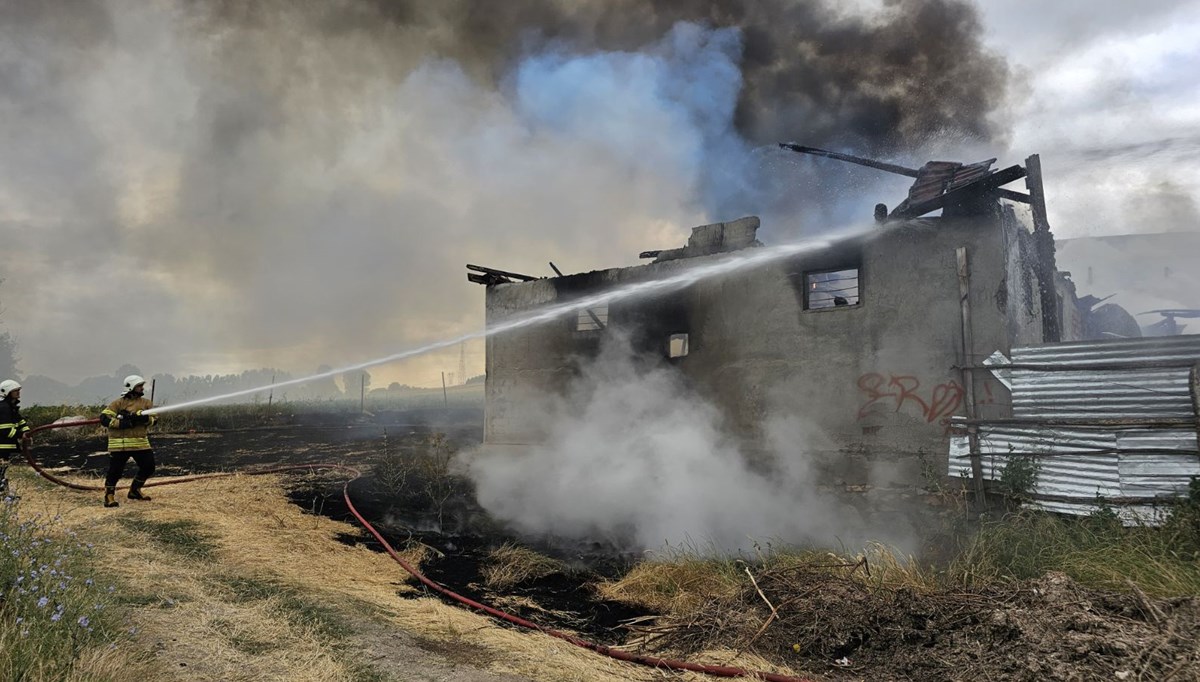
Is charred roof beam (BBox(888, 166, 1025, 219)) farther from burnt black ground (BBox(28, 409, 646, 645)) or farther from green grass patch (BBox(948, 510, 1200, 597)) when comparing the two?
burnt black ground (BBox(28, 409, 646, 645))

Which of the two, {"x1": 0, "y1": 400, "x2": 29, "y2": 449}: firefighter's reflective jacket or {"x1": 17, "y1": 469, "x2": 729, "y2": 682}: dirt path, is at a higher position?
{"x1": 0, "y1": 400, "x2": 29, "y2": 449}: firefighter's reflective jacket

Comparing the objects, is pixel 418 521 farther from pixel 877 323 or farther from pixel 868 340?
pixel 877 323

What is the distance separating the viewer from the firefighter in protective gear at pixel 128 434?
8047 millimetres

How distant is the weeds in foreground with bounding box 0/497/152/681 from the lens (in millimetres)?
2748

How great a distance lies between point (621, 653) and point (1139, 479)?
613 cm

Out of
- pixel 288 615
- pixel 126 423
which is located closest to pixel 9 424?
pixel 126 423

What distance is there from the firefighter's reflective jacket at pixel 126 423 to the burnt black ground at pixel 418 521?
247 cm

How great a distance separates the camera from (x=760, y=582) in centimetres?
547

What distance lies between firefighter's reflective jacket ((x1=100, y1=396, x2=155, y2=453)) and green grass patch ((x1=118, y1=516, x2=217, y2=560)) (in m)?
1.28

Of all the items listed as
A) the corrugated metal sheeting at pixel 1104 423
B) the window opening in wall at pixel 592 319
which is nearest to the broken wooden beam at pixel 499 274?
the window opening in wall at pixel 592 319

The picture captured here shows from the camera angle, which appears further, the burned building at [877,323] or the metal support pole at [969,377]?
the burned building at [877,323]

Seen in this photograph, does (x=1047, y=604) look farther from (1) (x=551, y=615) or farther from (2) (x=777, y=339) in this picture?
(2) (x=777, y=339)

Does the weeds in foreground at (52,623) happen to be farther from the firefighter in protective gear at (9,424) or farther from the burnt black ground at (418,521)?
the firefighter in protective gear at (9,424)

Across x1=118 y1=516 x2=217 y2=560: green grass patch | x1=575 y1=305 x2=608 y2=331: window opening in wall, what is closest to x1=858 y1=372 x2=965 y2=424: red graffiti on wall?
x1=575 y1=305 x2=608 y2=331: window opening in wall
